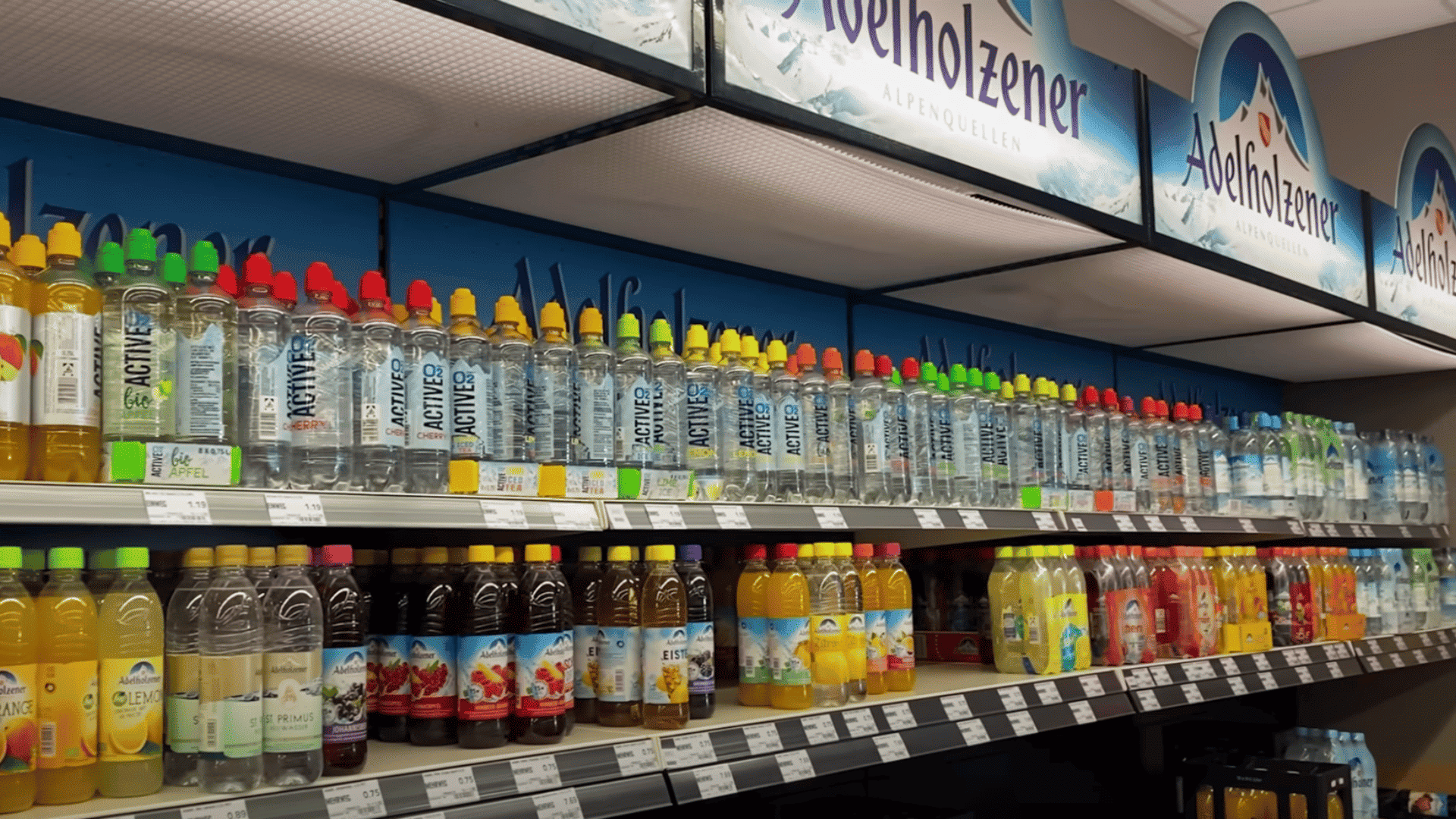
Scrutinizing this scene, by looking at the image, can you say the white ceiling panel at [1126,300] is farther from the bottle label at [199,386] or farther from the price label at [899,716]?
the bottle label at [199,386]

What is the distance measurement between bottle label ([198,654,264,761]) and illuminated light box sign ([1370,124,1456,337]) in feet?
13.8

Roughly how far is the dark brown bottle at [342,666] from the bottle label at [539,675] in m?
0.26

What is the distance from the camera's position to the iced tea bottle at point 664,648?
217cm

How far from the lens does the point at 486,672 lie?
78.7 inches

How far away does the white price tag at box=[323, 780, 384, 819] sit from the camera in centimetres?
164

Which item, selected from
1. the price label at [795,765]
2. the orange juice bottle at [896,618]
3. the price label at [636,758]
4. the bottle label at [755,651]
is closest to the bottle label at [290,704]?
the price label at [636,758]

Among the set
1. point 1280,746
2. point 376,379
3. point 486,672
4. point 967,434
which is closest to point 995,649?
point 967,434

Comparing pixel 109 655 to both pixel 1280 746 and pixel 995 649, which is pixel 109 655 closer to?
pixel 995 649

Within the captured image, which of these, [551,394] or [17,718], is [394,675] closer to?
[551,394]

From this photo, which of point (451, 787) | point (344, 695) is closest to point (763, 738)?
point (451, 787)

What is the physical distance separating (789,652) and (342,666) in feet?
3.00

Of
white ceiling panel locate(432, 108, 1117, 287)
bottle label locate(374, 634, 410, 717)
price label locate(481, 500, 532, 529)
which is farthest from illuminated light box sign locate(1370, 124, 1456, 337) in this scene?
bottle label locate(374, 634, 410, 717)

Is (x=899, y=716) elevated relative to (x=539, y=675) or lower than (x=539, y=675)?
lower

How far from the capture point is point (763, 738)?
223 centimetres
